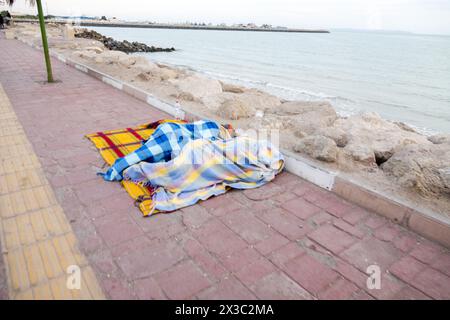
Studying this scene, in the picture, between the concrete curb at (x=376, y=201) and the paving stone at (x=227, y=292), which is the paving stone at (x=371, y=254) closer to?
the concrete curb at (x=376, y=201)

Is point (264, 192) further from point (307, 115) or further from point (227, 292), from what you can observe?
point (307, 115)

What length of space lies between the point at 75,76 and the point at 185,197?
8029mm

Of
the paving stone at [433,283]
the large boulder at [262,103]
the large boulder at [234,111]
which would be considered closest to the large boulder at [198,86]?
the large boulder at [262,103]

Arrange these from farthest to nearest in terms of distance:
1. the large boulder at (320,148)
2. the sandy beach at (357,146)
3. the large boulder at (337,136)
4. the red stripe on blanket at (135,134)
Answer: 1. the large boulder at (337,136)
2. the red stripe on blanket at (135,134)
3. the large boulder at (320,148)
4. the sandy beach at (357,146)

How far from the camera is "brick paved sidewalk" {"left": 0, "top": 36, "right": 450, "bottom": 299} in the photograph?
2191mm

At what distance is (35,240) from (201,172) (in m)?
1.66

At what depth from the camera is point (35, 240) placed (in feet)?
8.15

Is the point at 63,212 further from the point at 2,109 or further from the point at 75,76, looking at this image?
the point at 75,76

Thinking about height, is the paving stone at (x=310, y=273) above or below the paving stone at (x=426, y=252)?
below

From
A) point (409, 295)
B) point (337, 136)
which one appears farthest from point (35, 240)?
point (337, 136)

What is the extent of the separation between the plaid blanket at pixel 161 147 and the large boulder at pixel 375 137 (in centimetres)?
226

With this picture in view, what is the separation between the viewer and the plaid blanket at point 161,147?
3.47 meters
